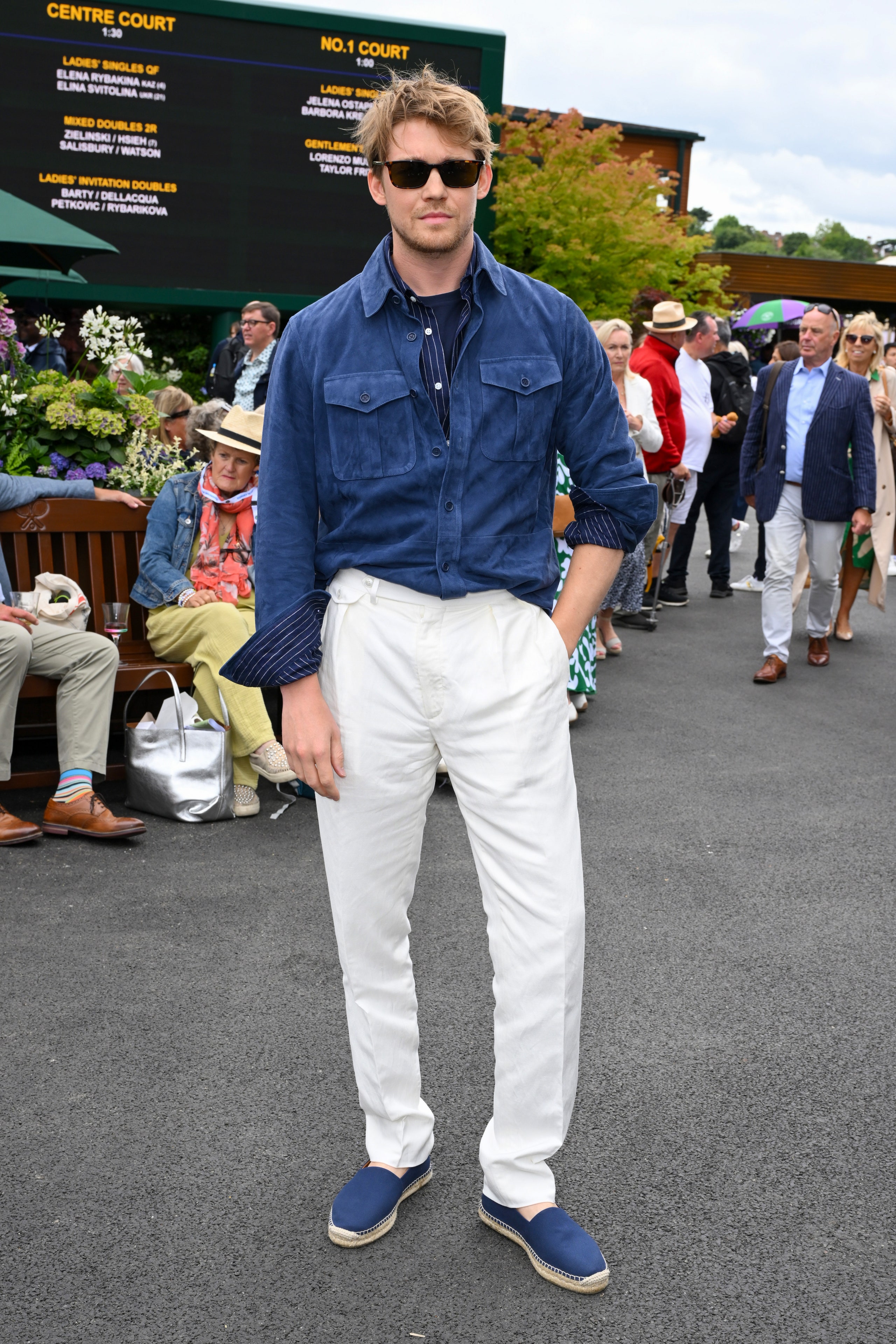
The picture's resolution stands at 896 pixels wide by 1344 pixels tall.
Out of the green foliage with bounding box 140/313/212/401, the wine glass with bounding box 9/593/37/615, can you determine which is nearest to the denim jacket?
the wine glass with bounding box 9/593/37/615

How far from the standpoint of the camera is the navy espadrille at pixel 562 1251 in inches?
99.6

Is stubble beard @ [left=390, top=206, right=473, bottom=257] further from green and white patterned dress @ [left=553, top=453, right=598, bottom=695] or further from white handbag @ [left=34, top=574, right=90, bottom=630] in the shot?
green and white patterned dress @ [left=553, top=453, right=598, bottom=695]

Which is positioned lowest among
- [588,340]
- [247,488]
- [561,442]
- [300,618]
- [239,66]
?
[247,488]

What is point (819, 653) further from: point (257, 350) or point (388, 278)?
point (388, 278)

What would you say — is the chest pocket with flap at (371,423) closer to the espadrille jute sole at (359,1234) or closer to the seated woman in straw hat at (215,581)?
the espadrille jute sole at (359,1234)

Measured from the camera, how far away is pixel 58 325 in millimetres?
7414

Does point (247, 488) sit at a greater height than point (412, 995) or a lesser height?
greater

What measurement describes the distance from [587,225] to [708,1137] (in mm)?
16568

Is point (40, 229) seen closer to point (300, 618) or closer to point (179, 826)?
point (179, 826)

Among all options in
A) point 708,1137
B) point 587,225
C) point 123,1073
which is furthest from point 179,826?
point 587,225

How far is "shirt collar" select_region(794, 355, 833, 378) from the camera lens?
28.1ft

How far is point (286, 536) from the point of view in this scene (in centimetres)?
245

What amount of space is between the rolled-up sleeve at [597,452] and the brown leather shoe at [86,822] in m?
3.05

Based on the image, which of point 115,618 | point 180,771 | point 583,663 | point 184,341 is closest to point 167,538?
point 115,618
